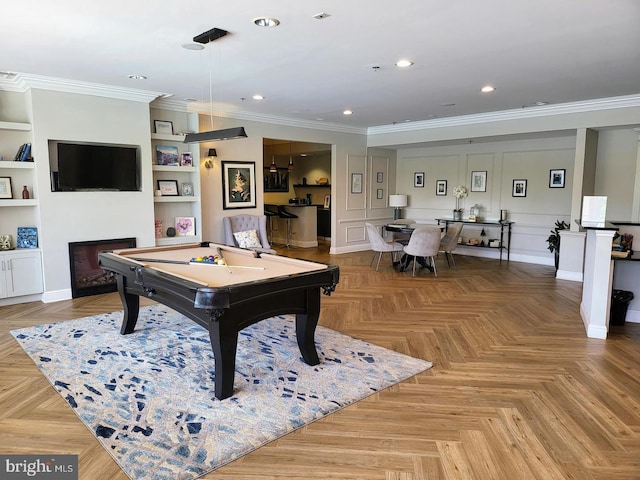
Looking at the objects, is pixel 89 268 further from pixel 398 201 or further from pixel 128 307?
pixel 398 201

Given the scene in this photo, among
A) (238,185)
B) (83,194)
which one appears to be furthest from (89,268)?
(238,185)

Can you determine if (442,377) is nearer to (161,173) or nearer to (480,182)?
(161,173)

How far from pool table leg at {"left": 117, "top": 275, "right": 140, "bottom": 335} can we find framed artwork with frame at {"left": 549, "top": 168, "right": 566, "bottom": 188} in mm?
7415

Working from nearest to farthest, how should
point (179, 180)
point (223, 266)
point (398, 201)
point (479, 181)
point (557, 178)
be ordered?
point (223, 266) < point (179, 180) < point (557, 178) < point (479, 181) < point (398, 201)

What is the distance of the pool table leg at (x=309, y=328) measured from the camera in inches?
138

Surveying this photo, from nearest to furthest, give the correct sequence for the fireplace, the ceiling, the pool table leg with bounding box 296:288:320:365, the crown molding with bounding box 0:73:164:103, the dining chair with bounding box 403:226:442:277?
the ceiling, the pool table leg with bounding box 296:288:320:365, the crown molding with bounding box 0:73:164:103, the fireplace, the dining chair with bounding box 403:226:442:277

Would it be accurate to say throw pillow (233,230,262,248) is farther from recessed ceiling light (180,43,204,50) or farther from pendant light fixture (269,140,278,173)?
pendant light fixture (269,140,278,173)

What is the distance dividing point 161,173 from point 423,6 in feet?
15.9

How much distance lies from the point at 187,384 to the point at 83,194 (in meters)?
3.60

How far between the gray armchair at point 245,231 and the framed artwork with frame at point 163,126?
163cm

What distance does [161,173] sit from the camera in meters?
6.66

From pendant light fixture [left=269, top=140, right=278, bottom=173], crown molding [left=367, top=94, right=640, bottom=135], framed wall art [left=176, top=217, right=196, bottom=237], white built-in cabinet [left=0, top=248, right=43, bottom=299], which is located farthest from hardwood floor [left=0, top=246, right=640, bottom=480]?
pendant light fixture [left=269, top=140, right=278, bottom=173]

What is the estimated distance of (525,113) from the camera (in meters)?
7.12

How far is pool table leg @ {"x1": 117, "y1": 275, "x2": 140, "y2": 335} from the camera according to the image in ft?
13.8
